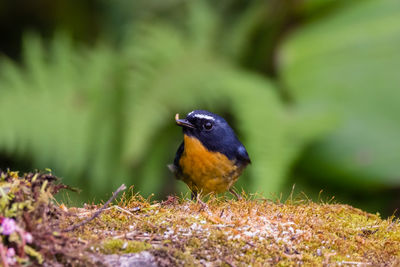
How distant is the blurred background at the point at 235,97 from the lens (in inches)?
178

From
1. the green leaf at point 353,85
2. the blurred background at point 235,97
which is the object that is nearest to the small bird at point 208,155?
the blurred background at point 235,97

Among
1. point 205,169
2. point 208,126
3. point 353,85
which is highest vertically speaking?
point 353,85

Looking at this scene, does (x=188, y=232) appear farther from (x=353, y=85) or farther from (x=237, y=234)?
(x=353, y=85)

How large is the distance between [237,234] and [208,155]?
1.70 metres

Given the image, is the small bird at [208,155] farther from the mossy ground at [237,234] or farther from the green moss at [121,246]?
the green moss at [121,246]

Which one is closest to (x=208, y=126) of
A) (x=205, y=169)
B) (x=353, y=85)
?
(x=205, y=169)

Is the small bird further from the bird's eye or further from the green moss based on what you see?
the green moss

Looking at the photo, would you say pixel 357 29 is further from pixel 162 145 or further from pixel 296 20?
pixel 162 145

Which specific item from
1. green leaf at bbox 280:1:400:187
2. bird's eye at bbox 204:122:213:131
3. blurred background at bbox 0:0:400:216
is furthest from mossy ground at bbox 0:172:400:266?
green leaf at bbox 280:1:400:187

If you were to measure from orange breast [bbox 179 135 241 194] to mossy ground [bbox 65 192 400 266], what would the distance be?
119cm

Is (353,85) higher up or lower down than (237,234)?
higher up

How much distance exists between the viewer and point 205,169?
365cm

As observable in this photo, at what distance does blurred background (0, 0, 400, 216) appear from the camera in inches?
178

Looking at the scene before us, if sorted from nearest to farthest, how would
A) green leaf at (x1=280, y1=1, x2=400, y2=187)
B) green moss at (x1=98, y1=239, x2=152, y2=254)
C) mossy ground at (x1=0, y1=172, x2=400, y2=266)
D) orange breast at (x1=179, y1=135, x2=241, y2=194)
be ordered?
1. mossy ground at (x1=0, y1=172, x2=400, y2=266)
2. green moss at (x1=98, y1=239, x2=152, y2=254)
3. orange breast at (x1=179, y1=135, x2=241, y2=194)
4. green leaf at (x1=280, y1=1, x2=400, y2=187)
